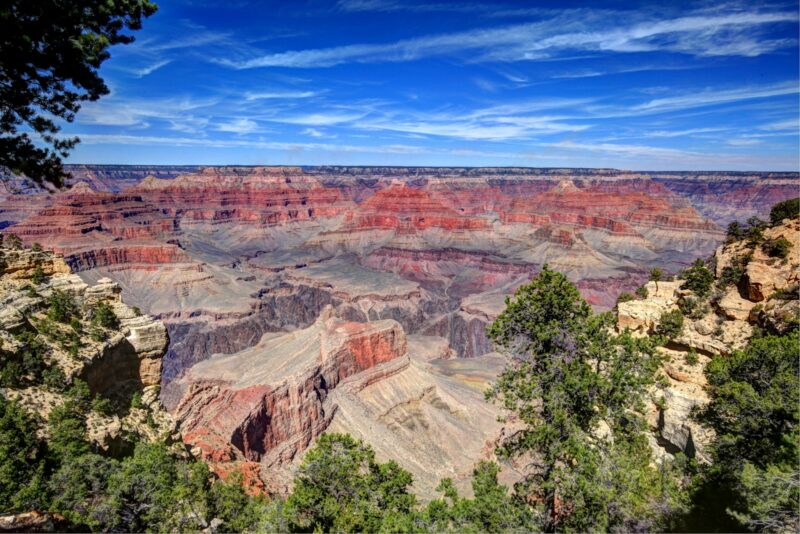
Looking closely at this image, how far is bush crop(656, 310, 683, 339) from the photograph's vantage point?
24609 mm

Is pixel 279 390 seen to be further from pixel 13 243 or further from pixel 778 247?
pixel 778 247

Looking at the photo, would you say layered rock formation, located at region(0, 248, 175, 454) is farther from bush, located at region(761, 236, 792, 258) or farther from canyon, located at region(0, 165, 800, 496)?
bush, located at region(761, 236, 792, 258)

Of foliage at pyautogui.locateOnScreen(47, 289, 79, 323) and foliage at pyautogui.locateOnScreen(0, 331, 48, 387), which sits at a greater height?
foliage at pyautogui.locateOnScreen(47, 289, 79, 323)

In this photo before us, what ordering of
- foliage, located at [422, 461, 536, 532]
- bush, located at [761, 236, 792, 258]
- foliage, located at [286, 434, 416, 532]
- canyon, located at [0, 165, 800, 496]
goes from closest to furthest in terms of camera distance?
foliage, located at [422, 461, 536, 532] < foliage, located at [286, 434, 416, 532] < bush, located at [761, 236, 792, 258] < canyon, located at [0, 165, 800, 496]

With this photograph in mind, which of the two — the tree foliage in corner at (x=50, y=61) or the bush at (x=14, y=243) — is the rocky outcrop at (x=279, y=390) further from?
the tree foliage in corner at (x=50, y=61)

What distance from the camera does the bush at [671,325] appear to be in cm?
2461

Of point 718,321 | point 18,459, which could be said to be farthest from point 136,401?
point 718,321

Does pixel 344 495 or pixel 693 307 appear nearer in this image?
pixel 344 495

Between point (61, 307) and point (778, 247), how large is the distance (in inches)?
1597

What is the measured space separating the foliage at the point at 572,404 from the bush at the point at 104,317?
2255cm

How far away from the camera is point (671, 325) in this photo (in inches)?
977

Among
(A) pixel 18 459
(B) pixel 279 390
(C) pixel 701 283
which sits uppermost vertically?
(C) pixel 701 283

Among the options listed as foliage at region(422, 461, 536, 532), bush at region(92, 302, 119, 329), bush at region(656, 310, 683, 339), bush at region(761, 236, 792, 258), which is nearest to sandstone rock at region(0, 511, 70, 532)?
foliage at region(422, 461, 536, 532)

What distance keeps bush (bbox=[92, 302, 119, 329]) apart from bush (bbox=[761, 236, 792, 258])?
128ft
